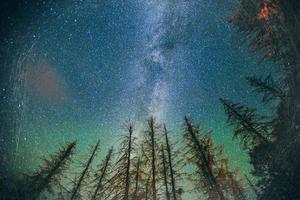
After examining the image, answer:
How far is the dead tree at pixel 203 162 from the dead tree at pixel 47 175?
12.3m

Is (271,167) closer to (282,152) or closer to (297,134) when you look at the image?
(282,152)

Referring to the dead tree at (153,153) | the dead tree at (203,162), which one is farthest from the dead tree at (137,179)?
the dead tree at (203,162)

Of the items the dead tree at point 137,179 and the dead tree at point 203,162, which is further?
the dead tree at point 137,179

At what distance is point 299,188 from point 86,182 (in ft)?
61.5

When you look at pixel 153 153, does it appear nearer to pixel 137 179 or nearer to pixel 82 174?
pixel 137 179

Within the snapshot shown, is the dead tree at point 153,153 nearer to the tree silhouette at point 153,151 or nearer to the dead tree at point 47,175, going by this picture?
the tree silhouette at point 153,151

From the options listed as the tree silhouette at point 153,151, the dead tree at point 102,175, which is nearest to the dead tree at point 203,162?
the tree silhouette at point 153,151

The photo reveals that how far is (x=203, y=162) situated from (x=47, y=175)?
1469 cm

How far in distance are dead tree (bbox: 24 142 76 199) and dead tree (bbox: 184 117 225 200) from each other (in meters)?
12.3

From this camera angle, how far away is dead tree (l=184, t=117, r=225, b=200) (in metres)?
22.1

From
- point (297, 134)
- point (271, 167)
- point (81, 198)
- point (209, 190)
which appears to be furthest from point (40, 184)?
point (297, 134)

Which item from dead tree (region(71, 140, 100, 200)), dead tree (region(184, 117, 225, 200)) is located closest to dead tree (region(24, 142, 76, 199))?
dead tree (region(71, 140, 100, 200))

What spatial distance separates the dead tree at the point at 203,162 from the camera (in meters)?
22.1

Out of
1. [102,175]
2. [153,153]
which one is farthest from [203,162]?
[102,175]
